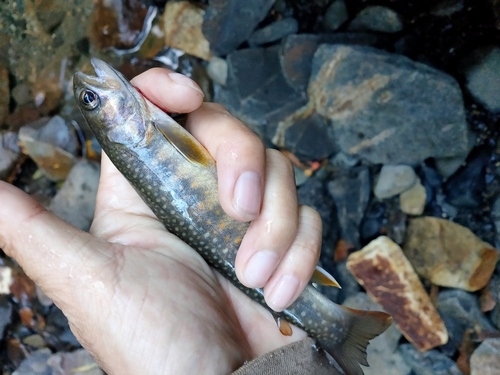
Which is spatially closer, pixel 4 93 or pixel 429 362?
pixel 429 362

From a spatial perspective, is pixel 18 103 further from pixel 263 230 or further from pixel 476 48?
pixel 476 48

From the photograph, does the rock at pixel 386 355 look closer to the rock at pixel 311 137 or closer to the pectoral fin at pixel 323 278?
the rock at pixel 311 137

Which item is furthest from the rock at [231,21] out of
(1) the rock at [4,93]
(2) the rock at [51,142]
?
(1) the rock at [4,93]

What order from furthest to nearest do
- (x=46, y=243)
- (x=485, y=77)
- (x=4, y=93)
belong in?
(x=4, y=93) < (x=485, y=77) < (x=46, y=243)

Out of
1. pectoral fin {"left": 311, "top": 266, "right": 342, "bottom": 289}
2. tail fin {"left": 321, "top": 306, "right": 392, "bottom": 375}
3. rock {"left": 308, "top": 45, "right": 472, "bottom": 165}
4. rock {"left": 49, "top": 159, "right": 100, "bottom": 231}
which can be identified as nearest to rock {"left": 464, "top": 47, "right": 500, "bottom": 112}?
rock {"left": 308, "top": 45, "right": 472, "bottom": 165}

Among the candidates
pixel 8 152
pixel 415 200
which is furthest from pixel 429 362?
pixel 8 152

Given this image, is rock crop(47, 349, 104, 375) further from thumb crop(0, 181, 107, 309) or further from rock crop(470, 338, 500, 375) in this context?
rock crop(470, 338, 500, 375)

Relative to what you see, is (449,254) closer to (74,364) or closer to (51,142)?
(74,364)
